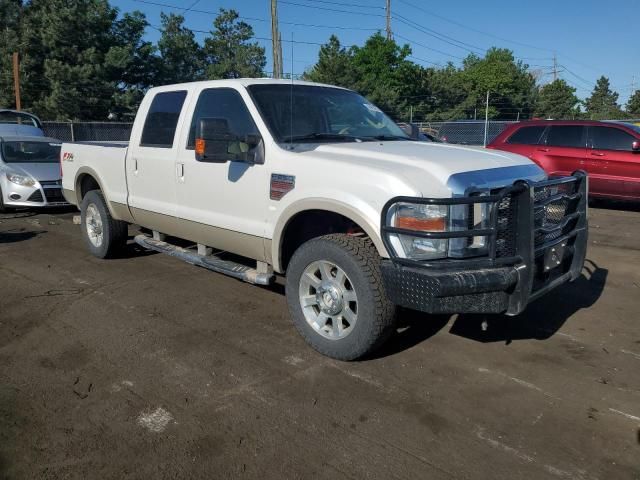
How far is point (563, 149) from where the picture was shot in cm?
1102

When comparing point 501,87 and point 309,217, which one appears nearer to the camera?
point 309,217

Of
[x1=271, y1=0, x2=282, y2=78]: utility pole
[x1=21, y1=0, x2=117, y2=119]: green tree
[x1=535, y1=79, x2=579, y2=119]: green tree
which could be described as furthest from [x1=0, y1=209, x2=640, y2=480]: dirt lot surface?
[x1=535, y1=79, x2=579, y2=119]: green tree

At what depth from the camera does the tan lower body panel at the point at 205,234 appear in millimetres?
4570

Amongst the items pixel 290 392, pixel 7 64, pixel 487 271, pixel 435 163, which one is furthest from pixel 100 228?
pixel 7 64

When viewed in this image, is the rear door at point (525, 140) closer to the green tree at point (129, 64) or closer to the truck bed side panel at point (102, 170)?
the truck bed side panel at point (102, 170)

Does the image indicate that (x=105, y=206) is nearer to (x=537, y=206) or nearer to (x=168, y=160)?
(x=168, y=160)

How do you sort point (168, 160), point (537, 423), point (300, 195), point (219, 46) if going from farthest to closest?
point (219, 46) < point (168, 160) < point (300, 195) < point (537, 423)

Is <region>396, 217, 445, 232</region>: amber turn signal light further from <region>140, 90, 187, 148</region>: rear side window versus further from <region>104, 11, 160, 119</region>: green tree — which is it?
<region>104, 11, 160, 119</region>: green tree

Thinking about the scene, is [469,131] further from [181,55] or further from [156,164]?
[181,55]

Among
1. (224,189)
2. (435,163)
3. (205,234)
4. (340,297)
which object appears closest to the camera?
(435,163)

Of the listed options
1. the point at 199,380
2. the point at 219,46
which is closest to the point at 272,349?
the point at 199,380

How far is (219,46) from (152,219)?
45.6 m

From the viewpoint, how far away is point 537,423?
3.18m

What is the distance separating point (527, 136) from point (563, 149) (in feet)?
2.62
